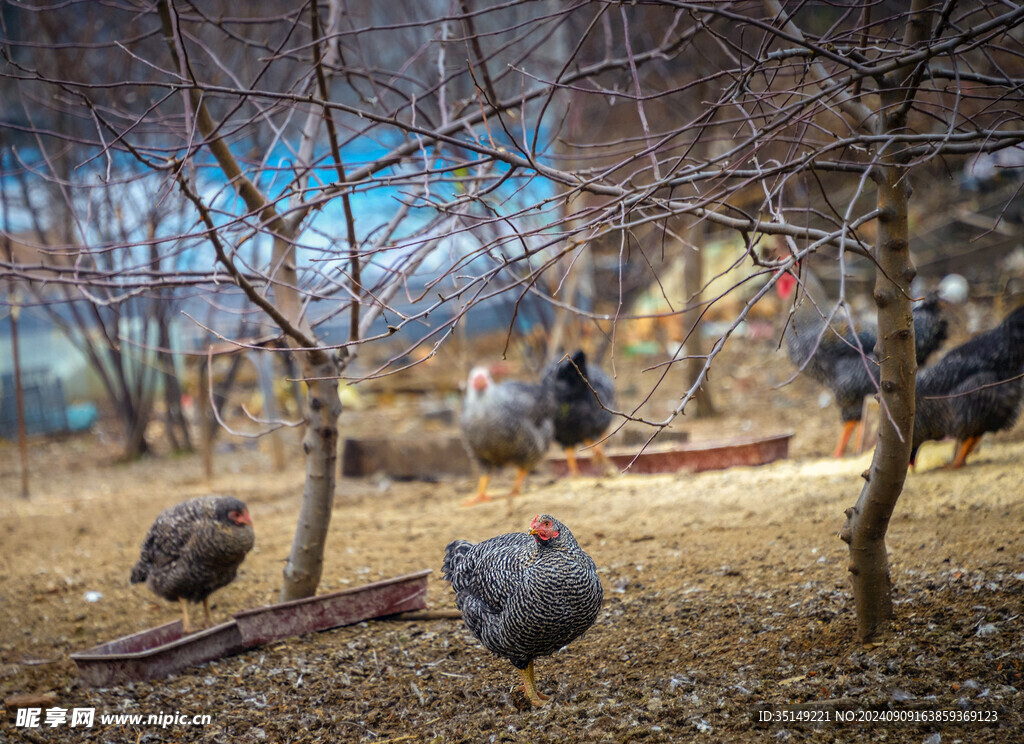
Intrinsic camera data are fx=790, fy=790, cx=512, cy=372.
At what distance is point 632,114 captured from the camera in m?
11.8

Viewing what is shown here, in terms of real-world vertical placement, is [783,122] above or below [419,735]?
above

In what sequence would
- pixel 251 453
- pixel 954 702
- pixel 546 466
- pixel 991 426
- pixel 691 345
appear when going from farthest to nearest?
pixel 251 453 < pixel 691 345 < pixel 546 466 < pixel 991 426 < pixel 954 702

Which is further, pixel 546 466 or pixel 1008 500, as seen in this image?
pixel 546 466

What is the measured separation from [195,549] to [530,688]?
2.06 meters

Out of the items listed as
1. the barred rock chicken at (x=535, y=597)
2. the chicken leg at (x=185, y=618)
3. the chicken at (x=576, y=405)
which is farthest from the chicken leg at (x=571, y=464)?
the barred rock chicken at (x=535, y=597)

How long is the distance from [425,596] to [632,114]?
9.59m

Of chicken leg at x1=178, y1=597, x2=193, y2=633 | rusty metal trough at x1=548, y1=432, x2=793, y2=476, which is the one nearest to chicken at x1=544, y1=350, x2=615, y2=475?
rusty metal trough at x1=548, y1=432, x2=793, y2=476

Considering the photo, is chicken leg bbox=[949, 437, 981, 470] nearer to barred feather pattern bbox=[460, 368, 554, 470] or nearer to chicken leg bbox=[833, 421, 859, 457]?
chicken leg bbox=[833, 421, 859, 457]

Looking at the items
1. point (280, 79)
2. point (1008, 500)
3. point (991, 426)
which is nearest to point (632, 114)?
point (280, 79)

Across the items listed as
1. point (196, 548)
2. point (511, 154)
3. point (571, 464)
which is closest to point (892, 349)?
point (511, 154)

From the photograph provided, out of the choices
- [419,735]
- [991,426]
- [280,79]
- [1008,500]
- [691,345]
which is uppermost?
[280,79]

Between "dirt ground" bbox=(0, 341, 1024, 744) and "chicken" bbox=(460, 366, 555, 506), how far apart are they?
0.45 metres

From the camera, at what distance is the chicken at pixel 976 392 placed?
485 cm

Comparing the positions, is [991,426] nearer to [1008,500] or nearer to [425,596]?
[1008,500]
